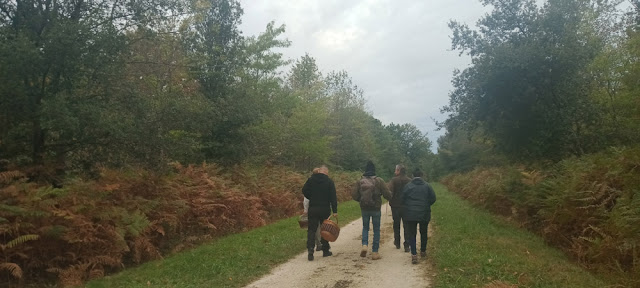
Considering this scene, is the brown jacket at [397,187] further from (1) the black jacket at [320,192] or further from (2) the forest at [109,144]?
(2) the forest at [109,144]

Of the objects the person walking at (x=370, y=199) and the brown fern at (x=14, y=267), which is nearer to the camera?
the brown fern at (x=14, y=267)

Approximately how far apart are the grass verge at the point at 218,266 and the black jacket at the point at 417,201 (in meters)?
3.08

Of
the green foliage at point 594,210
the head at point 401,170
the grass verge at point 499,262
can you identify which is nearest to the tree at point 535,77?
the green foliage at point 594,210

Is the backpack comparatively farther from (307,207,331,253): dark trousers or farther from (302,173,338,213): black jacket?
(307,207,331,253): dark trousers

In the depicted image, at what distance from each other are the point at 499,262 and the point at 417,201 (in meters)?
2.06

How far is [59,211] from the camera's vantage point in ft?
30.2

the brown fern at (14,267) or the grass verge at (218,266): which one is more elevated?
the brown fern at (14,267)

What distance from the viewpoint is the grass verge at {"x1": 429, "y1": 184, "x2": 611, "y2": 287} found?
7258mm

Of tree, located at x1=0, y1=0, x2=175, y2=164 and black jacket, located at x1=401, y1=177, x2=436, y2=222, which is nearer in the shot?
black jacket, located at x1=401, y1=177, x2=436, y2=222

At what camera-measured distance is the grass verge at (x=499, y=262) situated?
726 centimetres

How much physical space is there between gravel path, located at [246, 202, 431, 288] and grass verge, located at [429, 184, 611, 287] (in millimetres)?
542

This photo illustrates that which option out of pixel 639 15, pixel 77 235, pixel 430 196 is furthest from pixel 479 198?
pixel 77 235

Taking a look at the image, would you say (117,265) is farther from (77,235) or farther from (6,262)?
(6,262)

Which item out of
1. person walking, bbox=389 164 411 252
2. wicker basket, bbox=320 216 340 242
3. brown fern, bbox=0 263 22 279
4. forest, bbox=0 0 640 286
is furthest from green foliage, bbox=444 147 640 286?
brown fern, bbox=0 263 22 279
